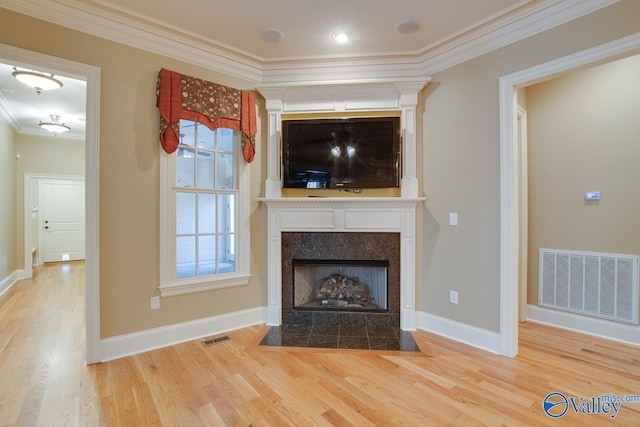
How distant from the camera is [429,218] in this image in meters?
3.06

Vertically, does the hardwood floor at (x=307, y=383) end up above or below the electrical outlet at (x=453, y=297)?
below

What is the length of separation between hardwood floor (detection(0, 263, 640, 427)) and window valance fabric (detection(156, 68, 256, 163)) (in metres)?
1.86

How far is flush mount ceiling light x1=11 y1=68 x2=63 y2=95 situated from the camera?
3.21 m

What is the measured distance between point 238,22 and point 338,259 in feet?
7.92

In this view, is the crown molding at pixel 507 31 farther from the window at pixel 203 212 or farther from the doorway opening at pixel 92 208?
the doorway opening at pixel 92 208

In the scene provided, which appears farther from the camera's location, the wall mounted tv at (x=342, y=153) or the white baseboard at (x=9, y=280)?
the white baseboard at (x=9, y=280)

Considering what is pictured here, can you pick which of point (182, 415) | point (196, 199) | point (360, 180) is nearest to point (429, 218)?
point (360, 180)

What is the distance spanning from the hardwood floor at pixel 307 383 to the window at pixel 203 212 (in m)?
0.63

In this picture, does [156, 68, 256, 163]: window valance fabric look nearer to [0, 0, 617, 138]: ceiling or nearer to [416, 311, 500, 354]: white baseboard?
[0, 0, 617, 138]: ceiling

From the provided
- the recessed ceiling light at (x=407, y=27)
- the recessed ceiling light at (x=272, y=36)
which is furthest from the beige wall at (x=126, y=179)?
the recessed ceiling light at (x=407, y=27)

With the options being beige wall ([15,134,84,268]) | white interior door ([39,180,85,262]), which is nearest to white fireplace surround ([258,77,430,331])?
beige wall ([15,134,84,268])

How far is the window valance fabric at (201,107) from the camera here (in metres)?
2.65

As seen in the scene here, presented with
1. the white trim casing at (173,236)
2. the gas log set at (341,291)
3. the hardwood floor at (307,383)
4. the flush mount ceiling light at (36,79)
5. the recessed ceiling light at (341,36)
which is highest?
the recessed ceiling light at (341,36)

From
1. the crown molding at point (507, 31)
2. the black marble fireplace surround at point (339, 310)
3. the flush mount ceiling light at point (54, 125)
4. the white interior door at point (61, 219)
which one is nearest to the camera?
the crown molding at point (507, 31)
